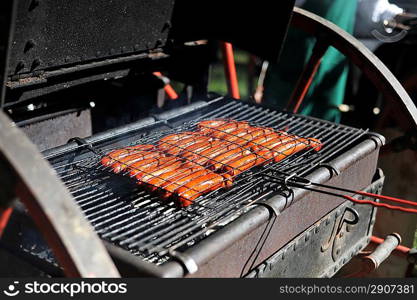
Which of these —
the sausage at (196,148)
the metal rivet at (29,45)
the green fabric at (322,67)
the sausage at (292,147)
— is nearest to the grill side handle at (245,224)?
the sausage at (292,147)

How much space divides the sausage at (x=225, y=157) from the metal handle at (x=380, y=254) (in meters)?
0.75

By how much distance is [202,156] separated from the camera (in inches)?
98.0

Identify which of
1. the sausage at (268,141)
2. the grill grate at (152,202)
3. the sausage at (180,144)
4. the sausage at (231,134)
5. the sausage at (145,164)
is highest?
the sausage at (268,141)

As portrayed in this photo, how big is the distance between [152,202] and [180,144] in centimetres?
44

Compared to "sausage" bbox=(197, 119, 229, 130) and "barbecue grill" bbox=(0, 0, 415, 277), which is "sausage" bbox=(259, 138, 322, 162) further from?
"sausage" bbox=(197, 119, 229, 130)

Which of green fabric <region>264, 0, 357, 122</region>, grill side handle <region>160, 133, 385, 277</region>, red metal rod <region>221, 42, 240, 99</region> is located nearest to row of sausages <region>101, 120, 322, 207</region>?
grill side handle <region>160, 133, 385, 277</region>

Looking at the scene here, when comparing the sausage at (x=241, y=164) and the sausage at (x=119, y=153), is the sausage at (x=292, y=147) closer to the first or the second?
the sausage at (x=241, y=164)

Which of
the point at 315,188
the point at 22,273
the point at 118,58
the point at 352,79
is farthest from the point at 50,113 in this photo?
the point at 352,79

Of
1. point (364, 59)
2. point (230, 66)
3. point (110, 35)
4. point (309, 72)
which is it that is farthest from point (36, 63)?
point (364, 59)

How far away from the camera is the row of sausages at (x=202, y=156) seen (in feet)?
7.42

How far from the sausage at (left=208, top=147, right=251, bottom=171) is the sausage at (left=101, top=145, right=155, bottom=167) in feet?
1.03

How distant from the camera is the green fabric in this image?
13.7 ft

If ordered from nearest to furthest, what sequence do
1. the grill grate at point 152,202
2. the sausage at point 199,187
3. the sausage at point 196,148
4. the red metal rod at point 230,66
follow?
the grill grate at point 152,202 → the sausage at point 199,187 → the sausage at point 196,148 → the red metal rod at point 230,66

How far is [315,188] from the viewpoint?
7.79 ft
